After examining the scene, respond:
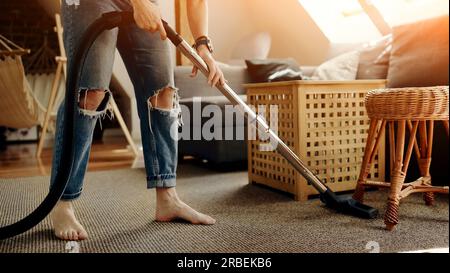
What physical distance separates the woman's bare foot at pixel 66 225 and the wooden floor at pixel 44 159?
41cm

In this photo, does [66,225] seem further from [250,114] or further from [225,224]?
[250,114]

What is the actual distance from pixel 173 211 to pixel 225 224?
0.14 metres

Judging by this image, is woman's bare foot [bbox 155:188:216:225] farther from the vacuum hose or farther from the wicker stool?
the wicker stool

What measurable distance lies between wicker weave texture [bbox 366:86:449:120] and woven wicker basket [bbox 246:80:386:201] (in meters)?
0.33

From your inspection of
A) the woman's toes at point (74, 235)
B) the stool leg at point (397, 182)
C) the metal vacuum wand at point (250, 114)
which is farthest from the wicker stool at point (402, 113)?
the woman's toes at point (74, 235)

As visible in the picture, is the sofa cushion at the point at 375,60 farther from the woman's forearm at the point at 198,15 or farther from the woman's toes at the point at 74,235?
the woman's toes at the point at 74,235

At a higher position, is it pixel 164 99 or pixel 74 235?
pixel 164 99

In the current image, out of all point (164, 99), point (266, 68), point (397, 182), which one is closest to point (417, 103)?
point (397, 182)

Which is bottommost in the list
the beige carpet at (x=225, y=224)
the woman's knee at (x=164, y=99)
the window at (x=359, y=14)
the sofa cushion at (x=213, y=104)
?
the beige carpet at (x=225, y=224)

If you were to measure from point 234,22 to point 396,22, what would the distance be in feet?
3.11

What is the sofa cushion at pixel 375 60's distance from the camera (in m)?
1.92

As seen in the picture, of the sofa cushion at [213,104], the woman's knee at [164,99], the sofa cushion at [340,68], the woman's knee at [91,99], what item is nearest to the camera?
the woman's knee at [91,99]

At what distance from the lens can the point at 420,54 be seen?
166cm
